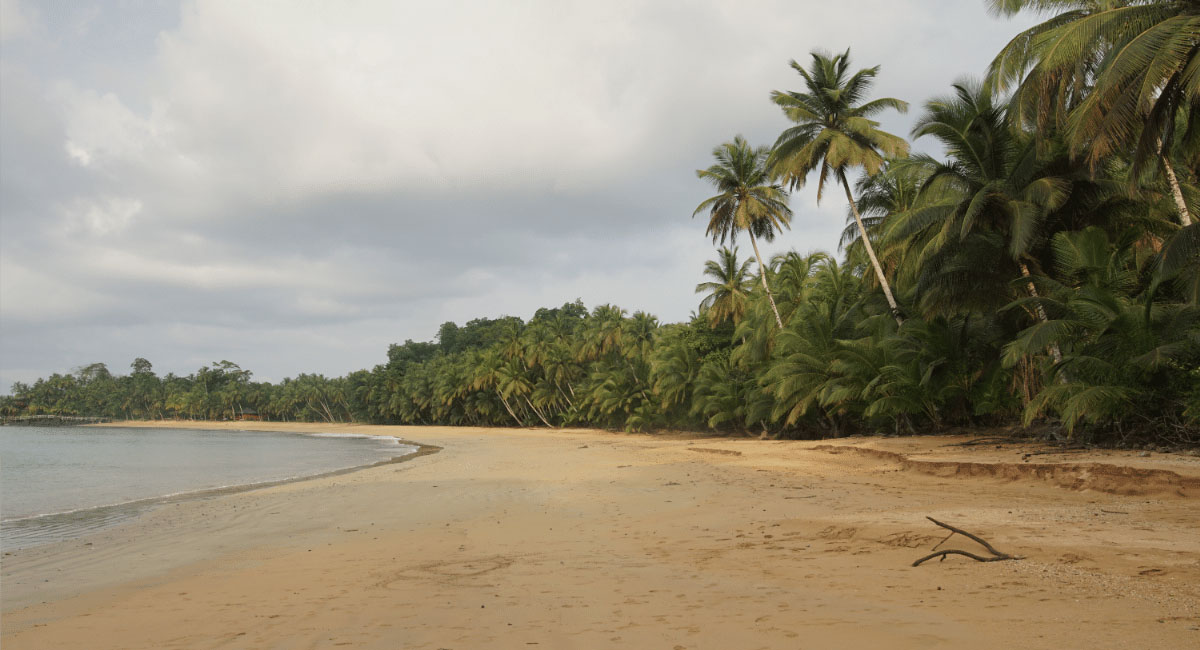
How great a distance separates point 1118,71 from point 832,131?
13.5 m

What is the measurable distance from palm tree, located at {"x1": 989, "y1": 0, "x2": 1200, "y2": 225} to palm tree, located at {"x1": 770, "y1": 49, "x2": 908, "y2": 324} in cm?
960

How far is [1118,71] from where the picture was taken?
8.99m

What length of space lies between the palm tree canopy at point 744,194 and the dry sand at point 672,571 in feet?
62.0

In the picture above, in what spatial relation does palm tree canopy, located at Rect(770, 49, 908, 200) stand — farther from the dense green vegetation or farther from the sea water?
the sea water

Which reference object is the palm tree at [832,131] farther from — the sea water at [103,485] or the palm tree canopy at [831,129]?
the sea water at [103,485]

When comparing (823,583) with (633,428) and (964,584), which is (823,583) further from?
(633,428)

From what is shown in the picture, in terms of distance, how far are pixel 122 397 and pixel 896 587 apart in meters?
172

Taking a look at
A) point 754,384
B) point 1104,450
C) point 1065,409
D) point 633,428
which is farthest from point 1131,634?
point 633,428

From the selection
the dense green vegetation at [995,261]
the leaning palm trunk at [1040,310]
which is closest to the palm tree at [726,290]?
the dense green vegetation at [995,261]

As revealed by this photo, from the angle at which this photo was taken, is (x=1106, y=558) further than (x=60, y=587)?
No

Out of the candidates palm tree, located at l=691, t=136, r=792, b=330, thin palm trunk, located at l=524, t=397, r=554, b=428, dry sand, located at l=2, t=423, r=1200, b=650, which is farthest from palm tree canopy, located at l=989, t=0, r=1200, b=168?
thin palm trunk, located at l=524, t=397, r=554, b=428

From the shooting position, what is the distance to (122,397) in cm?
13725

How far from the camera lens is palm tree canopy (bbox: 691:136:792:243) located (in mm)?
29125

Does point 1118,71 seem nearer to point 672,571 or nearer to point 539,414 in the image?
point 672,571
